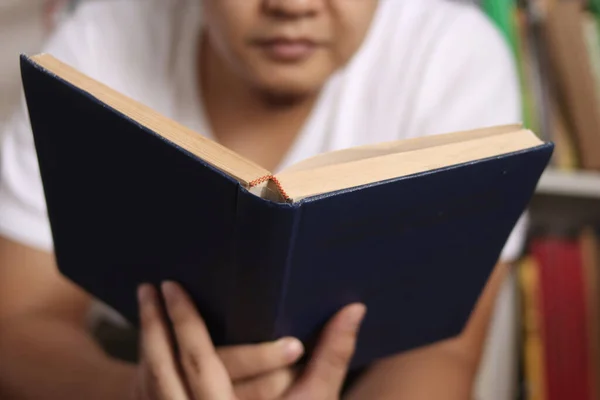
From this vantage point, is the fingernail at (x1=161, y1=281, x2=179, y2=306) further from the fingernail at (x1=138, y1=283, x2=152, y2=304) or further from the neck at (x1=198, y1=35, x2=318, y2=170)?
the neck at (x1=198, y1=35, x2=318, y2=170)

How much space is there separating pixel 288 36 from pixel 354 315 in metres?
0.29

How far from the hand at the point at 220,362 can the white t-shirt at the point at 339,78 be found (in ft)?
0.95

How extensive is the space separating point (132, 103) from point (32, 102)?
0.38 feet

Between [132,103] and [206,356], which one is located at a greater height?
[132,103]

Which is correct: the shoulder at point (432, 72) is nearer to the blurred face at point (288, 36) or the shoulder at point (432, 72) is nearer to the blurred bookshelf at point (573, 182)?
the blurred face at point (288, 36)

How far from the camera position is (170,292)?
53cm

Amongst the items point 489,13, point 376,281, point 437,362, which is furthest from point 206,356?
point 489,13

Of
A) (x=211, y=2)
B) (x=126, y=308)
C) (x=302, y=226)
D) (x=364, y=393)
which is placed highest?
(x=211, y=2)

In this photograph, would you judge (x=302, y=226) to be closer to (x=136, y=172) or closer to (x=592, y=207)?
(x=136, y=172)

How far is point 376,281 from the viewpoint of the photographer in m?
0.51

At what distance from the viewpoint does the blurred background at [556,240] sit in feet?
3.35

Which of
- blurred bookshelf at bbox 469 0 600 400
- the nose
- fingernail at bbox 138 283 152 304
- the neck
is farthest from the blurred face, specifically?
blurred bookshelf at bbox 469 0 600 400

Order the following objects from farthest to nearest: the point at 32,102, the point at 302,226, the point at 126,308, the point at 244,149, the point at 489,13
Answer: the point at 489,13 < the point at 244,149 < the point at 126,308 < the point at 32,102 < the point at 302,226

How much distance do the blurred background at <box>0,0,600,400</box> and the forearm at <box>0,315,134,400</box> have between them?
586 millimetres
